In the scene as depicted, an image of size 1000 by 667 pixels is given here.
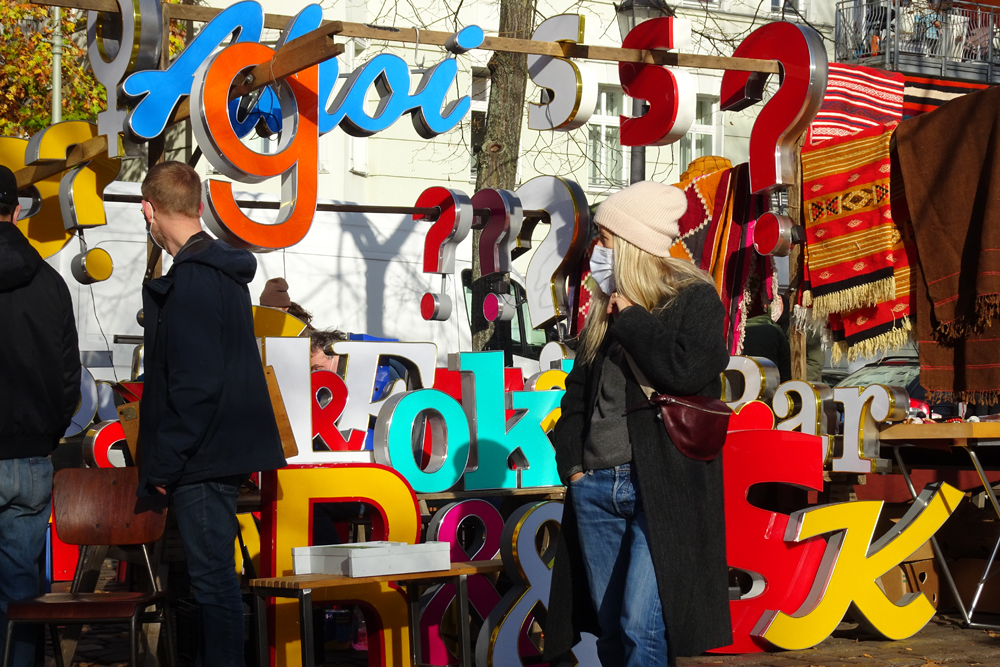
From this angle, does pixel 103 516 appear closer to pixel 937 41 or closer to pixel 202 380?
pixel 202 380

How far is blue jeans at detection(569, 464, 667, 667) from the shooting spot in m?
3.27

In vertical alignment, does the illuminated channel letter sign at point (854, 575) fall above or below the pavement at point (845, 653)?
above

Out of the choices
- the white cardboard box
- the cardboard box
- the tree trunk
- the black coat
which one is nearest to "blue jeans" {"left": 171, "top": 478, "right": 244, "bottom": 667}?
the white cardboard box

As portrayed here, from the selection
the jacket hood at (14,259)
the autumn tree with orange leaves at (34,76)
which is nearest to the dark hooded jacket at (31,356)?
the jacket hood at (14,259)

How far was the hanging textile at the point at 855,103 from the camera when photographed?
7.76 meters

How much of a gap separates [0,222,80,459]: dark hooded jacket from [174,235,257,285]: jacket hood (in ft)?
2.29

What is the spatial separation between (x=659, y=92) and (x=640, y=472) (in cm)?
307

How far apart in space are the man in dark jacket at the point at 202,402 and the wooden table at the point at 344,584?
22cm

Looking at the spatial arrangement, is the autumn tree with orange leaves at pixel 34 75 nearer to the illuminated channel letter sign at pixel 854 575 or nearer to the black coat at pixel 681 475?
the illuminated channel letter sign at pixel 854 575

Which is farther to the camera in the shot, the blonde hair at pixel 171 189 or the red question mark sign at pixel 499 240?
the red question mark sign at pixel 499 240

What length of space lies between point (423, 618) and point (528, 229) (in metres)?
2.57

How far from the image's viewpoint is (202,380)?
3.81 m

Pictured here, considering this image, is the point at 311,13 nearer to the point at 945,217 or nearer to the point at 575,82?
the point at 575,82

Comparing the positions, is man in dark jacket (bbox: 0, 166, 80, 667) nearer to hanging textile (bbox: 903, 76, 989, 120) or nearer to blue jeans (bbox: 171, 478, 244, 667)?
blue jeans (bbox: 171, 478, 244, 667)
